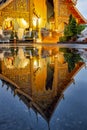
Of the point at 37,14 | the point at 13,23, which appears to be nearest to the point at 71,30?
the point at 13,23

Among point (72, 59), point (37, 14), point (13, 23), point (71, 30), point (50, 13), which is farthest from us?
point (50, 13)

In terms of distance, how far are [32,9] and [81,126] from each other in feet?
100

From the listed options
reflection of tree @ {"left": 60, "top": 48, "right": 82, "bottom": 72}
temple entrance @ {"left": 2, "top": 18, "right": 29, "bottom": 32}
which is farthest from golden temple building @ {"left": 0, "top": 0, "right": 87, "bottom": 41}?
reflection of tree @ {"left": 60, "top": 48, "right": 82, "bottom": 72}

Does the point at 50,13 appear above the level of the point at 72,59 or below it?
below

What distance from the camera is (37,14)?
33.5m

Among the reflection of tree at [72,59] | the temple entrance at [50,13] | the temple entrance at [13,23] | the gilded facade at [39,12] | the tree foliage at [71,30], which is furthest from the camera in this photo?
the temple entrance at [50,13]

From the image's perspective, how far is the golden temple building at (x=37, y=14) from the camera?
102 feet

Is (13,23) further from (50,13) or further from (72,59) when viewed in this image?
(72,59)

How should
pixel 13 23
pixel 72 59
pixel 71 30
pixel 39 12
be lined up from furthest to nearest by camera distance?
pixel 39 12, pixel 13 23, pixel 71 30, pixel 72 59

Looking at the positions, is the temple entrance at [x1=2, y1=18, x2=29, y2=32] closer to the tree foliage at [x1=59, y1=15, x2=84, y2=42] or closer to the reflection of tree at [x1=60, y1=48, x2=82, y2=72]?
the tree foliage at [x1=59, y1=15, x2=84, y2=42]

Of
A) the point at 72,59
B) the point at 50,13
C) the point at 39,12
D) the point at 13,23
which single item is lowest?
the point at 13,23

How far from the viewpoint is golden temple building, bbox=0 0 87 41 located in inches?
1219

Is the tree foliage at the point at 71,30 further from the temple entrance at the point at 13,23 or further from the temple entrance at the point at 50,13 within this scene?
the temple entrance at the point at 50,13

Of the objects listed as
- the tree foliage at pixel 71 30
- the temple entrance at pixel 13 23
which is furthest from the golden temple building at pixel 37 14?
the tree foliage at pixel 71 30
